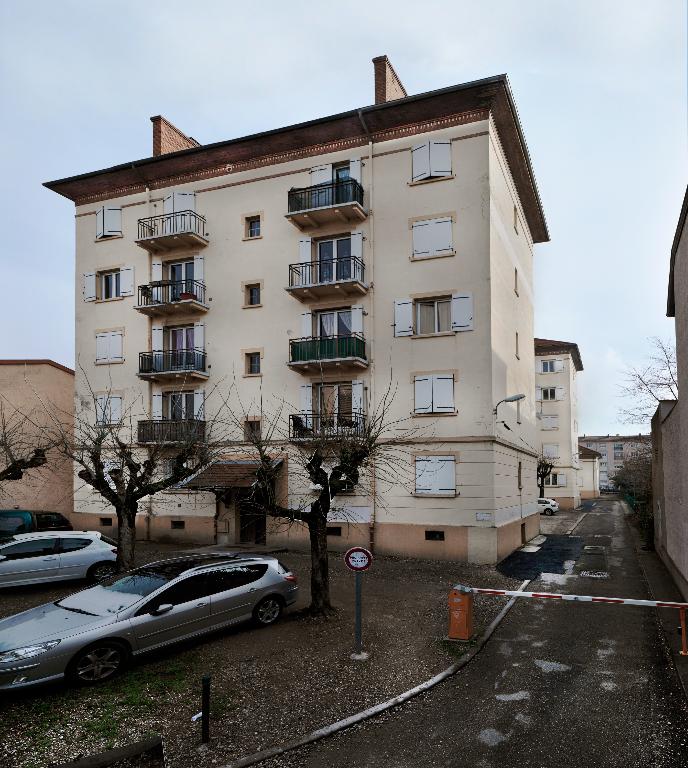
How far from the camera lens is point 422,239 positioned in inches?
878

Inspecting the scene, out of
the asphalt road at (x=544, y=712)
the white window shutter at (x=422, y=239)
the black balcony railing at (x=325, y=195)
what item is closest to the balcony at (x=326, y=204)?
the black balcony railing at (x=325, y=195)

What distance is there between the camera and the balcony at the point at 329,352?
72.7 ft

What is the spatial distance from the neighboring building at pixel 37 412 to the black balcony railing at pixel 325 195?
14.9 meters

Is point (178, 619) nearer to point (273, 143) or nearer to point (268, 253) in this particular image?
point (268, 253)

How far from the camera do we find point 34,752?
7.39m

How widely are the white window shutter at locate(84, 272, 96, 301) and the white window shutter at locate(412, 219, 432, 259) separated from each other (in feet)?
48.5

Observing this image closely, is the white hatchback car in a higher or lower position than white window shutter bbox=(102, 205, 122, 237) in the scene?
lower

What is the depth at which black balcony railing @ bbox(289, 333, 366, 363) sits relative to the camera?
22.2m

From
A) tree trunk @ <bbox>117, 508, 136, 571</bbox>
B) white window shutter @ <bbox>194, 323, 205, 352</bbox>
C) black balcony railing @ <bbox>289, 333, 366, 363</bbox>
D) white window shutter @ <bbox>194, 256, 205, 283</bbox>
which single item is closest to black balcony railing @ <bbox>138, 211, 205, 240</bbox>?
white window shutter @ <bbox>194, 256, 205, 283</bbox>

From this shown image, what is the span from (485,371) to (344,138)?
414 inches

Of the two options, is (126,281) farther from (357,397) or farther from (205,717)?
(205,717)

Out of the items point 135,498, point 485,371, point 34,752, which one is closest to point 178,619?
point 34,752

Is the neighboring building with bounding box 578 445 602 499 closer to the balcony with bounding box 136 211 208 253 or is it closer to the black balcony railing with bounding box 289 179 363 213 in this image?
the black balcony railing with bounding box 289 179 363 213

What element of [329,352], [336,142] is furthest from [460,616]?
[336,142]
